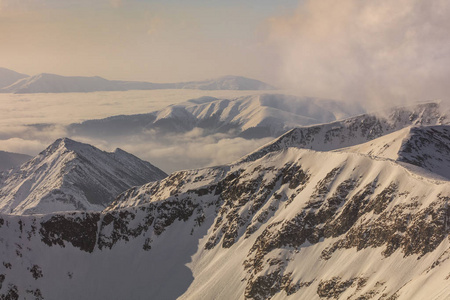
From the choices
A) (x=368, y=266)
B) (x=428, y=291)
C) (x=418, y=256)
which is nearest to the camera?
Result: (x=428, y=291)

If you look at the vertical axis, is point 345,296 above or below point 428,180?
below

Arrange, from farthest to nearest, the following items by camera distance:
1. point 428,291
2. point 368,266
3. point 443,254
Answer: point 368,266 < point 443,254 < point 428,291

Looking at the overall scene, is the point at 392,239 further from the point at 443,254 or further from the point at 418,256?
the point at 443,254

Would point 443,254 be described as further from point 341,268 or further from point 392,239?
point 341,268

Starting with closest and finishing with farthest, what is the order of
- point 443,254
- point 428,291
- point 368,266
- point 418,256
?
point 428,291
point 443,254
point 418,256
point 368,266

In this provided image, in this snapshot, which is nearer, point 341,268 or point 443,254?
point 443,254

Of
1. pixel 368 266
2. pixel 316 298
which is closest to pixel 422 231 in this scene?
pixel 368 266

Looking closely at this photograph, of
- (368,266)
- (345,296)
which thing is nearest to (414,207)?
(368,266)

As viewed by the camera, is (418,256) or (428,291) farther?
(418,256)

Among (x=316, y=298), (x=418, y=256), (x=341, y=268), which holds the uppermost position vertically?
(x=418, y=256)
